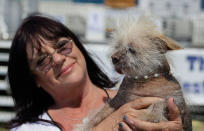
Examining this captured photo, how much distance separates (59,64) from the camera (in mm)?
1878

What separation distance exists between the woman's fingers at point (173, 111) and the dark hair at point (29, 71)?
878mm

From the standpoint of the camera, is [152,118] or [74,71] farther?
[74,71]

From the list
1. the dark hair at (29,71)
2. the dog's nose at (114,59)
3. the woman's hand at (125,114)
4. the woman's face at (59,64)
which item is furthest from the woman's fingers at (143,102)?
the dark hair at (29,71)

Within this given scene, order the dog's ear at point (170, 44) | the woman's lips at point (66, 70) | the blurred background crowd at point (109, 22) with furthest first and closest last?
the blurred background crowd at point (109, 22) → the woman's lips at point (66, 70) → the dog's ear at point (170, 44)

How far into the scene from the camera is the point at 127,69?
59.6 inches

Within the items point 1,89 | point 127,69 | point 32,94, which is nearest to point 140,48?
point 127,69

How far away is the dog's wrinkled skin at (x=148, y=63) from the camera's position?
1477 mm

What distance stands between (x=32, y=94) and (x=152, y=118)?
43.0 inches

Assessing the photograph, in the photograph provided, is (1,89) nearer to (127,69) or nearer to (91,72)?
(91,72)

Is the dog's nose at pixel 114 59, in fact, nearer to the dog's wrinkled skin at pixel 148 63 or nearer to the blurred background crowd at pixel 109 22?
the dog's wrinkled skin at pixel 148 63

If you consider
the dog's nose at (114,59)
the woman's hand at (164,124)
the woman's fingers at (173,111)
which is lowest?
the woman's hand at (164,124)

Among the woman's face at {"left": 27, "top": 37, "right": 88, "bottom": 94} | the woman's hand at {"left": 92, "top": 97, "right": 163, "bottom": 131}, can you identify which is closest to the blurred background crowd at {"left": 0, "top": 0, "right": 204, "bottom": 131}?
the woman's face at {"left": 27, "top": 37, "right": 88, "bottom": 94}

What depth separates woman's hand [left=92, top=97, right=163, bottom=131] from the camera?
1.49 meters

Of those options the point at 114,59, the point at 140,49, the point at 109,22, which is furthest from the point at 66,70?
the point at 109,22
